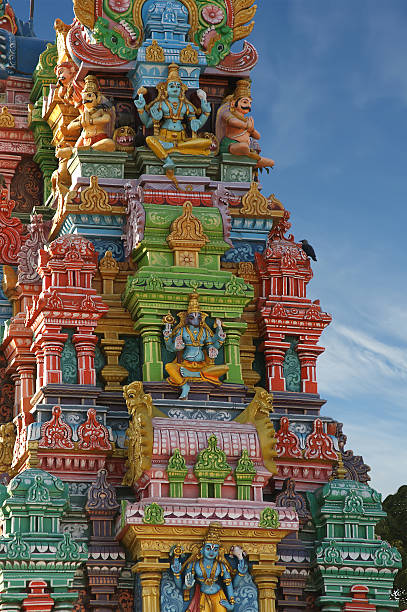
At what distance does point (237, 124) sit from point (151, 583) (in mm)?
8401

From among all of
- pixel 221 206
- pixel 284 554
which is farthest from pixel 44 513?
pixel 221 206

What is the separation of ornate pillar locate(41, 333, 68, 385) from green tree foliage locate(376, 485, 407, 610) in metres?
11.5

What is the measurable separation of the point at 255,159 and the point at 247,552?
24.1 ft

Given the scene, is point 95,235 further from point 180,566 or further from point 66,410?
point 180,566

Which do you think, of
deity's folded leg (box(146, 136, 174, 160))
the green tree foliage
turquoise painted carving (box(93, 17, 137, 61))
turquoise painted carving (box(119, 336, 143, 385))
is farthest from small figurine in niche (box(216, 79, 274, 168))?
the green tree foliage

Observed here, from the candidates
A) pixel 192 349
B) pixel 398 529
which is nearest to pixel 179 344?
pixel 192 349

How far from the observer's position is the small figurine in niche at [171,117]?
32062mm

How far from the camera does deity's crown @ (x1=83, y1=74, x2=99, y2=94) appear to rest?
32.3m

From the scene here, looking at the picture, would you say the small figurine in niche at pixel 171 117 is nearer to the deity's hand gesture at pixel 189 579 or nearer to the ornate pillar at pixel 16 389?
the ornate pillar at pixel 16 389

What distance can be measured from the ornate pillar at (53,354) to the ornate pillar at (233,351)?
2584 millimetres

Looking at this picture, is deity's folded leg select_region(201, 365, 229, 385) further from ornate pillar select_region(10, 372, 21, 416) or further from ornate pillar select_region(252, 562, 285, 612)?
ornate pillar select_region(10, 372, 21, 416)

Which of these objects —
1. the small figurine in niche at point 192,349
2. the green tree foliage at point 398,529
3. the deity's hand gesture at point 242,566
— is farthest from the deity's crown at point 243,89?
the green tree foliage at point 398,529

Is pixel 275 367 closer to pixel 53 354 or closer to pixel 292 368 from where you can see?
pixel 292 368

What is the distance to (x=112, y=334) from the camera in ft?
102
